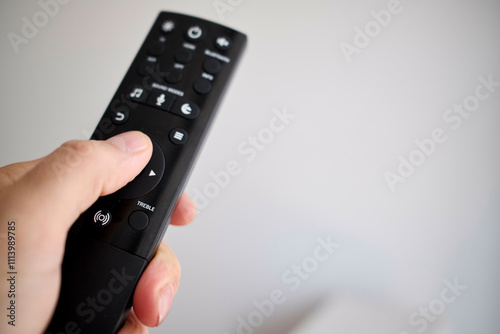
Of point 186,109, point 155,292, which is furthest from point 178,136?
point 155,292

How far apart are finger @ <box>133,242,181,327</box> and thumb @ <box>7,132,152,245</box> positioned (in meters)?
0.09

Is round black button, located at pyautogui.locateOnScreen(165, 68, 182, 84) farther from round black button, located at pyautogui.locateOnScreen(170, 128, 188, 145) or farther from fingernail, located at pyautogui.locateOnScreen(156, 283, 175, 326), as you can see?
fingernail, located at pyautogui.locateOnScreen(156, 283, 175, 326)

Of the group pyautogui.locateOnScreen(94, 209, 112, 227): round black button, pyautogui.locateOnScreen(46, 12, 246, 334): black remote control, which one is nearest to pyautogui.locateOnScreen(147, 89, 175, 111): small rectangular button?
pyautogui.locateOnScreen(46, 12, 246, 334): black remote control

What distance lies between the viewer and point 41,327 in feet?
0.83

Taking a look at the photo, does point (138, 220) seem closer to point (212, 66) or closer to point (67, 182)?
point (67, 182)

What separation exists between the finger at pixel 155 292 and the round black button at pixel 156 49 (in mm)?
198

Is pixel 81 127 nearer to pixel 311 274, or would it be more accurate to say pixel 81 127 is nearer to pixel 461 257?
pixel 311 274

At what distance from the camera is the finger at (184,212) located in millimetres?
408

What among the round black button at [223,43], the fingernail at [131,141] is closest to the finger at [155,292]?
the fingernail at [131,141]

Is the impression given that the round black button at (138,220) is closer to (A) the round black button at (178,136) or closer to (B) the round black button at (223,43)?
(A) the round black button at (178,136)

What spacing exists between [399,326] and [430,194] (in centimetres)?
16

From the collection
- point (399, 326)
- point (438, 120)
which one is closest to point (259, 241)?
point (399, 326)

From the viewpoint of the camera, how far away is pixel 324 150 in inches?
17.9

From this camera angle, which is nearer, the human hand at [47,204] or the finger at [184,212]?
the human hand at [47,204]
